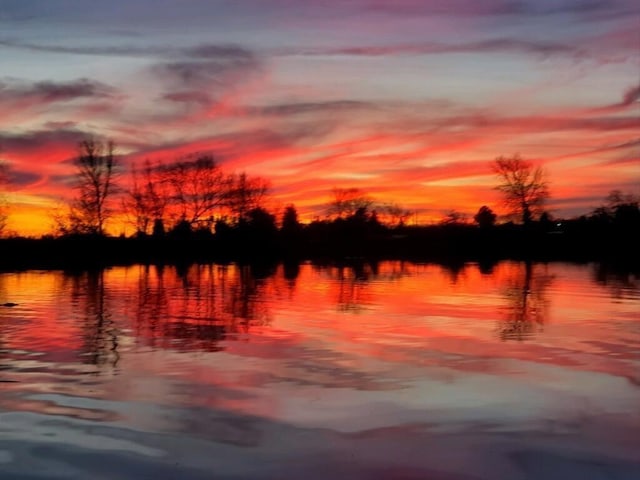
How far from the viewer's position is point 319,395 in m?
10.6

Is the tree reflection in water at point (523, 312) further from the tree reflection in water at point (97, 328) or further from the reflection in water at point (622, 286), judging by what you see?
the tree reflection in water at point (97, 328)

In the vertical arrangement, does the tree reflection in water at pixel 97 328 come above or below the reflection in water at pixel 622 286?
below

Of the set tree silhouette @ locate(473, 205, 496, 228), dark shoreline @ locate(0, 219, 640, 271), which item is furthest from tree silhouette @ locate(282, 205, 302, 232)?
tree silhouette @ locate(473, 205, 496, 228)

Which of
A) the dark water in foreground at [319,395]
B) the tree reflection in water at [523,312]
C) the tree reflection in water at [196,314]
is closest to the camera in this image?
the dark water in foreground at [319,395]

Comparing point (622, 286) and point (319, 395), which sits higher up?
point (622, 286)

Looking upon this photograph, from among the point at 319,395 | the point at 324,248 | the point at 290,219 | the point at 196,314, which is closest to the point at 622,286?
the point at 196,314

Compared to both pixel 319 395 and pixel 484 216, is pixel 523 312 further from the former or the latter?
pixel 484 216

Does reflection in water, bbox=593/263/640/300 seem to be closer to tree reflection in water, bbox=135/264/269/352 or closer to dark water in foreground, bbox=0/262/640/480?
dark water in foreground, bbox=0/262/640/480

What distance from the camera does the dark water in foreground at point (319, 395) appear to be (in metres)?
7.61

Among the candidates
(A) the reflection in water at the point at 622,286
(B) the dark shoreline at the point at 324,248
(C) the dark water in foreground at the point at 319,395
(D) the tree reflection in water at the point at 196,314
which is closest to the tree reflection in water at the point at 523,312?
(C) the dark water in foreground at the point at 319,395

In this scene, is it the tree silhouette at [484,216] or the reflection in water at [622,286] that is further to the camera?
the tree silhouette at [484,216]

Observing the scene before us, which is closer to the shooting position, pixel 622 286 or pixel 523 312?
pixel 523 312

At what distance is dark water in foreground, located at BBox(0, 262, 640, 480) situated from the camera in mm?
7605

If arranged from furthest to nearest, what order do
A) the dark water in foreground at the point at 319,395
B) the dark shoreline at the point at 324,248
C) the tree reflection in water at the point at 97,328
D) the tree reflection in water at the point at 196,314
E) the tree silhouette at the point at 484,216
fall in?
the tree silhouette at the point at 484,216 < the dark shoreline at the point at 324,248 < the tree reflection in water at the point at 196,314 < the tree reflection in water at the point at 97,328 < the dark water in foreground at the point at 319,395
